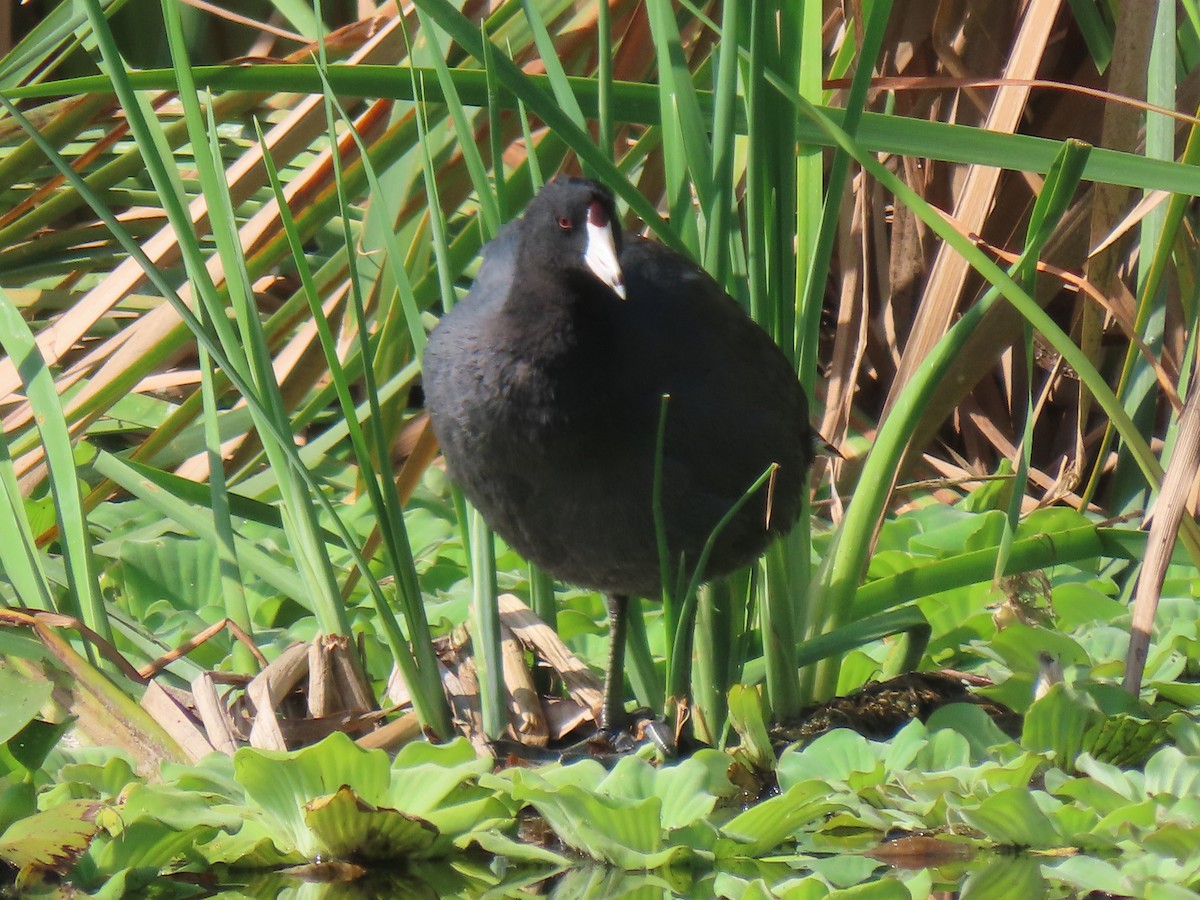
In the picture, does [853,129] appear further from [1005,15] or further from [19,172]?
[19,172]

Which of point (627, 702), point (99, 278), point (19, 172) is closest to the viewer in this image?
point (627, 702)

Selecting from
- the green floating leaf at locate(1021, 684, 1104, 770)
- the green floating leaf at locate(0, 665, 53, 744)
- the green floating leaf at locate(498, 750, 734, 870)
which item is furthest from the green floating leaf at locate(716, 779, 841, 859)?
the green floating leaf at locate(0, 665, 53, 744)

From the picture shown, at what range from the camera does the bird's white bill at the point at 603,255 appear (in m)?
1.65

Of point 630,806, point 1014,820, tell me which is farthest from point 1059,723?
point 630,806

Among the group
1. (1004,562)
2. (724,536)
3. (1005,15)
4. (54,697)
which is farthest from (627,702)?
(1005,15)

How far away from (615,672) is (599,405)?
0.40m

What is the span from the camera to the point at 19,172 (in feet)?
9.45

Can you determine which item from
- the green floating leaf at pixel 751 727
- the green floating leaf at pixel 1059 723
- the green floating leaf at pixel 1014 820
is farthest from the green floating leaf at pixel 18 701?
the green floating leaf at pixel 1059 723

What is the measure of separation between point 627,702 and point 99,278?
161 centimetres

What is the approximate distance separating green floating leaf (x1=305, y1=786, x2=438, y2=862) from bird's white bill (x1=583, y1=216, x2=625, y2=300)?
1.95ft

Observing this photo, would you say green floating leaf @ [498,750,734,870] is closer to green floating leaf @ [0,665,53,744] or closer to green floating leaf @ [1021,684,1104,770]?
green floating leaf @ [1021,684,1104,770]

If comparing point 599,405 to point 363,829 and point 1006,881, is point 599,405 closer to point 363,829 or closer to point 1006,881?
point 363,829

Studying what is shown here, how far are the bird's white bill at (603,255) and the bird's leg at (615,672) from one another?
41 cm

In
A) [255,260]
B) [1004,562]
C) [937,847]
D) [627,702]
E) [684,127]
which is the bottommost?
[627,702]
